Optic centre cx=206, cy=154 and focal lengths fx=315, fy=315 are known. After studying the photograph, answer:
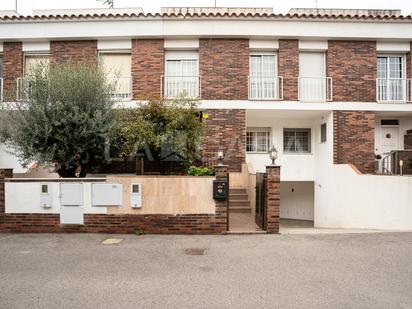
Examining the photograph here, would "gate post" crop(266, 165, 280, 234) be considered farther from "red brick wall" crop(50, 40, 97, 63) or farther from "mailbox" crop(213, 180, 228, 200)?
"red brick wall" crop(50, 40, 97, 63)

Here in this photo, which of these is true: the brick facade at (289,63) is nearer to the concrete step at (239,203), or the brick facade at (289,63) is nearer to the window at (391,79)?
the window at (391,79)

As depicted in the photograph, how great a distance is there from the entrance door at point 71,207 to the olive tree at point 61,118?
1280 millimetres

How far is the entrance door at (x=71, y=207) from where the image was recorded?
8430mm

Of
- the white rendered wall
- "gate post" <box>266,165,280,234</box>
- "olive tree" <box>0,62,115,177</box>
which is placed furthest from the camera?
the white rendered wall

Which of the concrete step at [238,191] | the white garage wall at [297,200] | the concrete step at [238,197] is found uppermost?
the concrete step at [238,191]

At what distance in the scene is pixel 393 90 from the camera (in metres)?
13.8

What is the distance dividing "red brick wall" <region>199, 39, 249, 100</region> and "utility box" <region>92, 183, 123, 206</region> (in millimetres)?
6231

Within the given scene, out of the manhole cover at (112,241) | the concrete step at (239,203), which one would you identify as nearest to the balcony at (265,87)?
the concrete step at (239,203)

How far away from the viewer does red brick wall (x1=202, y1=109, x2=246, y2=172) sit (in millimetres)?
13000

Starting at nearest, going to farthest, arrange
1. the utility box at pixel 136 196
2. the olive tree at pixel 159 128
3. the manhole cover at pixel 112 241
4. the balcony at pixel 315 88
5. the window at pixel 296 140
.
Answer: the manhole cover at pixel 112 241, the utility box at pixel 136 196, the olive tree at pixel 159 128, the balcony at pixel 315 88, the window at pixel 296 140

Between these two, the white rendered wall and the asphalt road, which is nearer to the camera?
the asphalt road

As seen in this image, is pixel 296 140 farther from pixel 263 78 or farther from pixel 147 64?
pixel 147 64

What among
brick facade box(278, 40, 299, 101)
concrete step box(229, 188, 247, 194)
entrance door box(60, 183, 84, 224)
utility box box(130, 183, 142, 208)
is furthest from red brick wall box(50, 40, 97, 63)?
concrete step box(229, 188, 247, 194)

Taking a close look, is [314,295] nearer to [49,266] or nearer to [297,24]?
[49,266]
